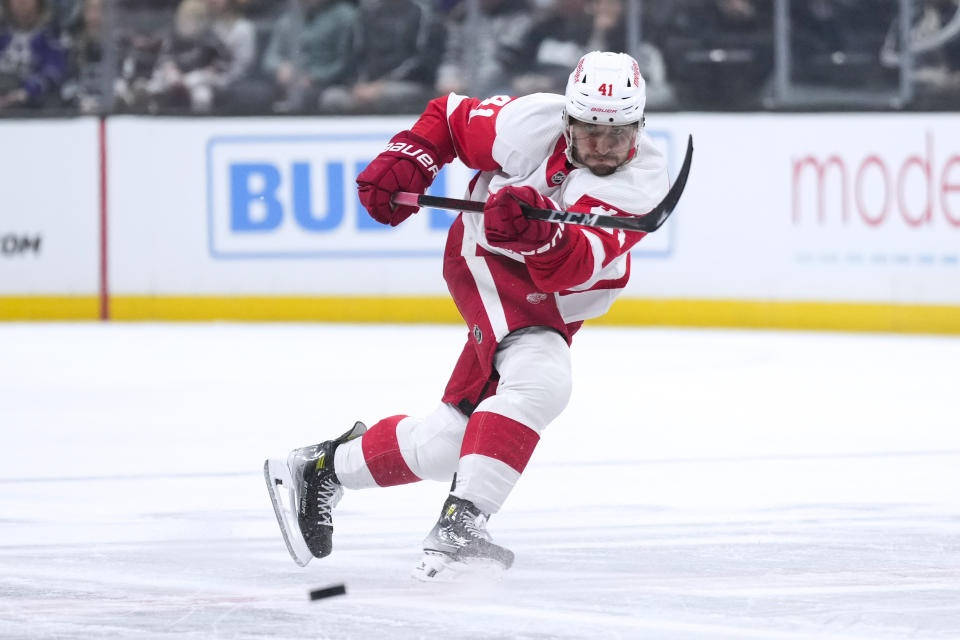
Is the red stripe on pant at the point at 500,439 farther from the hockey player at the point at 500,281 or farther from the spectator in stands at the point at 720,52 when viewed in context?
the spectator in stands at the point at 720,52

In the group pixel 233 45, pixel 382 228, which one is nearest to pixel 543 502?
pixel 382 228

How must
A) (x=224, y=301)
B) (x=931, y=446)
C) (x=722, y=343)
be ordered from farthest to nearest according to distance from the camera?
(x=224, y=301)
(x=722, y=343)
(x=931, y=446)

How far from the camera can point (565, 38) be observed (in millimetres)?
7301

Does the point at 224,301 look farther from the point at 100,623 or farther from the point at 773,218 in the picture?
the point at 100,623

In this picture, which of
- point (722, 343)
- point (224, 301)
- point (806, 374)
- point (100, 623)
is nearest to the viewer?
point (100, 623)

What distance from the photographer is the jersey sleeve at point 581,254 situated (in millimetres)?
2686

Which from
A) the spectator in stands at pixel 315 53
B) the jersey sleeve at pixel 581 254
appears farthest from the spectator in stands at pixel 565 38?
the jersey sleeve at pixel 581 254

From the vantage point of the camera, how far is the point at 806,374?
18.7ft

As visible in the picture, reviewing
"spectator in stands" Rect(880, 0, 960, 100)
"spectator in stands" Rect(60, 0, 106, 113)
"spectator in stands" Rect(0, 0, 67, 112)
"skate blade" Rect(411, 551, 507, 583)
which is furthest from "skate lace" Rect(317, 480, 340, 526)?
"spectator in stands" Rect(0, 0, 67, 112)

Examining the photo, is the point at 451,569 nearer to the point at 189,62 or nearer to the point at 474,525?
the point at 474,525

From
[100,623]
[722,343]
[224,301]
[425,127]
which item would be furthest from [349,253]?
[100,623]

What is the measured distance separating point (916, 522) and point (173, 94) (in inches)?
199

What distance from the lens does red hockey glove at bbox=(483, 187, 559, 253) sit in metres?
2.61

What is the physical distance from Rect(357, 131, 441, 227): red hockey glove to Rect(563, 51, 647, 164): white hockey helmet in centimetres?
32
